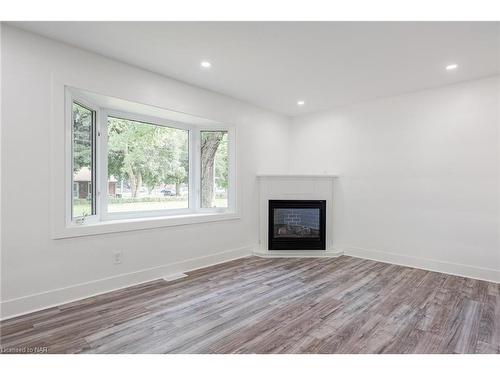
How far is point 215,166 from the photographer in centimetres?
434

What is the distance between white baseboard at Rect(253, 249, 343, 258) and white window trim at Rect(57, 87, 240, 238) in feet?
2.46

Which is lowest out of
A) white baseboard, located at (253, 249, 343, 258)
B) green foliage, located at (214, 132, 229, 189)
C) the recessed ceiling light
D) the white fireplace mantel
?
white baseboard, located at (253, 249, 343, 258)

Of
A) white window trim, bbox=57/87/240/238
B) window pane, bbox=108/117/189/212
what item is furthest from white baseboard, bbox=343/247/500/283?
window pane, bbox=108/117/189/212

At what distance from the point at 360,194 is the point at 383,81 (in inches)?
69.3

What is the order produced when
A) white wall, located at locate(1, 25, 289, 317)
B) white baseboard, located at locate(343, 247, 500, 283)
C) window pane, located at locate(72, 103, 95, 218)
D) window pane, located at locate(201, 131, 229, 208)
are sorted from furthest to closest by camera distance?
window pane, located at locate(201, 131, 229, 208)
white baseboard, located at locate(343, 247, 500, 283)
window pane, located at locate(72, 103, 95, 218)
white wall, located at locate(1, 25, 289, 317)

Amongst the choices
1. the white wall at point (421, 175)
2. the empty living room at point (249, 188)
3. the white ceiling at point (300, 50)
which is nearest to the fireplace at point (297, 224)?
the empty living room at point (249, 188)

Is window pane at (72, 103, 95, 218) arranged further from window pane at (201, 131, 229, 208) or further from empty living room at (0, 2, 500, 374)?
window pane at (201, 131, 229, 208)

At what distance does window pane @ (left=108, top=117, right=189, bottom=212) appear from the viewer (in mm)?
3455

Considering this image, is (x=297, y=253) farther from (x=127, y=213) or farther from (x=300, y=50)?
(x=300, y=50)

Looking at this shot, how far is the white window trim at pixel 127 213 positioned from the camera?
2.69m

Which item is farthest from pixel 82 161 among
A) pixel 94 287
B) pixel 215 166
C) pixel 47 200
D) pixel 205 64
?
pixel 215 166

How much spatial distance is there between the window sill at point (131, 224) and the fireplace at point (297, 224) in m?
0.79

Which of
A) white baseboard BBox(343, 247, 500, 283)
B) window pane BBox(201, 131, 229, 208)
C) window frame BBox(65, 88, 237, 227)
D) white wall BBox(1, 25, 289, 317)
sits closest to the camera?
white wall BBox(1, 25, 289, 317)
